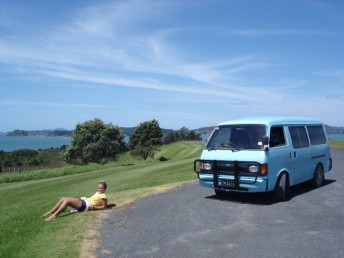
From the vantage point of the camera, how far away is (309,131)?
13109 mm

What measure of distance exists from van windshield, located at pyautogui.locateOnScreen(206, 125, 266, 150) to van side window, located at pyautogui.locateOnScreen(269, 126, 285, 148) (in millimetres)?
273

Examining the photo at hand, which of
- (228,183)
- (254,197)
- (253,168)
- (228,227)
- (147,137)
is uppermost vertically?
(147,137)

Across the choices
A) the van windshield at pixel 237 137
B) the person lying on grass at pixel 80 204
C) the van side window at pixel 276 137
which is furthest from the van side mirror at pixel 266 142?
the person lying on grass at pixel 80 204

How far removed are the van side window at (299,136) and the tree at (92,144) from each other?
5674cm

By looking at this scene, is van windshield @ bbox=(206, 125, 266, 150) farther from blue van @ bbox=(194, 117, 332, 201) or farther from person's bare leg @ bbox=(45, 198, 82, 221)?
person's bare leg @ bbox=(45, 198, 82, 221)

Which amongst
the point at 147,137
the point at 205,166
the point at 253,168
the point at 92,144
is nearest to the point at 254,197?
the point at 253,168

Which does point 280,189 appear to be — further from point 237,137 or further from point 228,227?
point 228,227

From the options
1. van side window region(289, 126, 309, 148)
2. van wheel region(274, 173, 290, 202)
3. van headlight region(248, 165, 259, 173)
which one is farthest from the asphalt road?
van side window region(289, 126, 309, 148)

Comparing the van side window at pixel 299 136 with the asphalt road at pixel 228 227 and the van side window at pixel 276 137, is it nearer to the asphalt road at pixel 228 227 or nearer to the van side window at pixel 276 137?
the van side window at pixel 276 137

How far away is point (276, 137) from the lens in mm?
11344

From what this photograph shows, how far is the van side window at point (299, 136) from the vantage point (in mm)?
12031

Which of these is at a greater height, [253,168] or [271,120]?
[271,120]

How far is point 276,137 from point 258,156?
117 centimetres

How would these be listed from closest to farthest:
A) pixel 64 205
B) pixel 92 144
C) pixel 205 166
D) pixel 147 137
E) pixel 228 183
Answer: pixel 64 205
pixel 228 183
pixel 205 166
pixel 92 144
pixel 147 137
